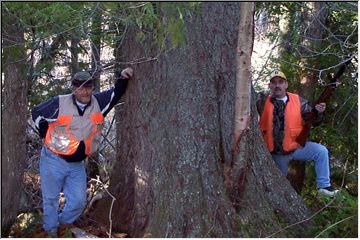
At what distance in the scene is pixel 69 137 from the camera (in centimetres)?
596

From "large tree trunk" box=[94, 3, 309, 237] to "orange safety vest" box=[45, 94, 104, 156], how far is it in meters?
0.62

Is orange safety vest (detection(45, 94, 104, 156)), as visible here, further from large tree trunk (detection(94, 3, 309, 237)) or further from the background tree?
large tree trunk (detection(94, 3, 309, 237))

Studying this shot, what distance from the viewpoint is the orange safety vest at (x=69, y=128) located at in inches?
234

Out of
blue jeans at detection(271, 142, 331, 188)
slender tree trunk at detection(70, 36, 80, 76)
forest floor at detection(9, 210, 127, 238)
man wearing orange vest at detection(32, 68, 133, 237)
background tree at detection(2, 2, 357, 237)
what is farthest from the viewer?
slender tree trunk at detection(70, 36, 80, 76)

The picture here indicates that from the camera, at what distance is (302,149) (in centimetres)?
655

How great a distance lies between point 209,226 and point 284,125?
6.14ft

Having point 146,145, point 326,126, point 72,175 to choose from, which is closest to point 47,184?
point 72,175

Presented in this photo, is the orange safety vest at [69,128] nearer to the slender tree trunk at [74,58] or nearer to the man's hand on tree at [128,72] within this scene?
the man's hand on tree at [128,72]

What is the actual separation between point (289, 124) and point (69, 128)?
247cm

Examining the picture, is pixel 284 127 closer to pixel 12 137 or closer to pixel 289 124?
pixel 289 124

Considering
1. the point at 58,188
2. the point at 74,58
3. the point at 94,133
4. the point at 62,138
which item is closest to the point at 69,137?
the point at 62,138

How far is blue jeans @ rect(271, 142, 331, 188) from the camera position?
637cm

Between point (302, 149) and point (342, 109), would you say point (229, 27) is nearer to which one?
point (302, 149)

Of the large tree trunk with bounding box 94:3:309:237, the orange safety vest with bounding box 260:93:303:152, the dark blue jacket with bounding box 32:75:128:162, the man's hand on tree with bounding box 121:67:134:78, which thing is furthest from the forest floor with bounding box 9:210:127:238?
the orange safety vest with bounding box 260:93:303:152
